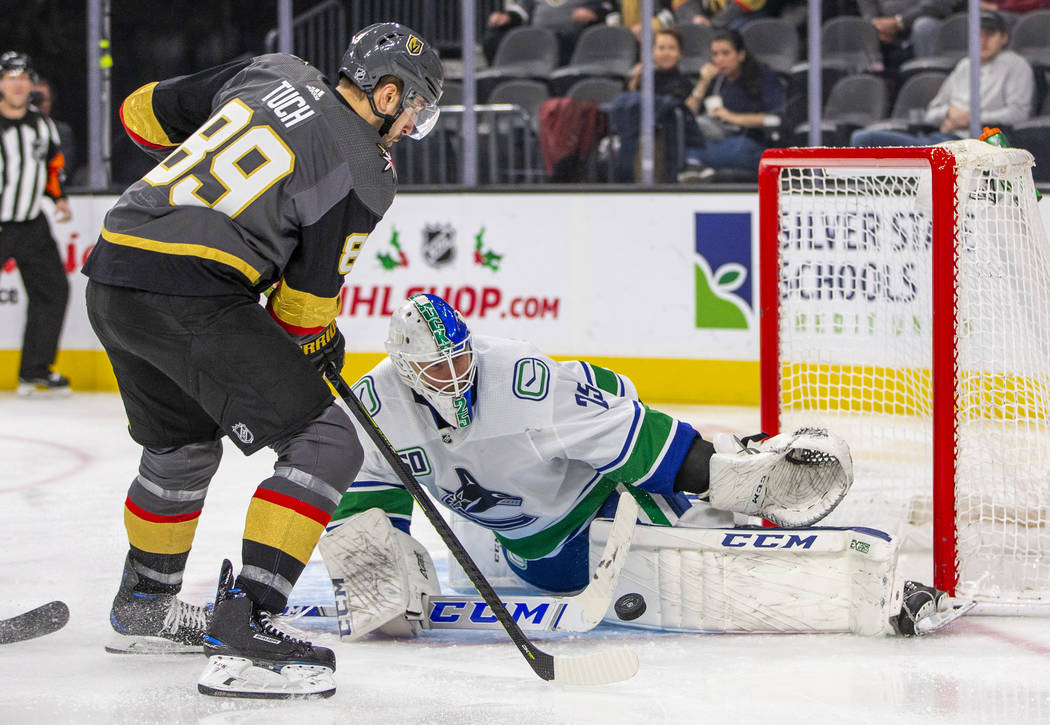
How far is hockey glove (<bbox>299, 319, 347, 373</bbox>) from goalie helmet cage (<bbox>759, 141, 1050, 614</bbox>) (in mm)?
967

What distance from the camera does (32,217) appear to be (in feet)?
18.9

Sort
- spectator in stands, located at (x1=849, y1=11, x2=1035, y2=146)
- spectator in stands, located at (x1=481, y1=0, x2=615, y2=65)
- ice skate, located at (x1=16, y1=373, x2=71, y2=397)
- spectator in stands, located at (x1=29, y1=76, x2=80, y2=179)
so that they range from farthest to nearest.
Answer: spectator in stands, located at (x1=29, y1=76, x2=80, y2=179) < spectator in stands, located at (x1=481, y1=0, x2=615, y2=65) < ice skate, located at (x1=16, y1=373, x2=71, y2=397) < spectator in stands, located at (x1=849, y1=11, x2=1035, y2=146)

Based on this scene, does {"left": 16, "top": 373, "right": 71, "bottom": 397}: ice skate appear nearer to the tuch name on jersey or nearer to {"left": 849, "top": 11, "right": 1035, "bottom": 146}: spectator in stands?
{"left": 849, "top": 11, "right": 1035, "bottom": 146}: spectator in stands

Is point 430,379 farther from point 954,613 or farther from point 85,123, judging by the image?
point 85,123

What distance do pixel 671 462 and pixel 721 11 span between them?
3683mm

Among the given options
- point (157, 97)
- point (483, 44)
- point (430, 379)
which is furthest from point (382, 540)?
point (483, 44)

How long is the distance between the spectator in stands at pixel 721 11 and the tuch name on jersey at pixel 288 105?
3.74 m

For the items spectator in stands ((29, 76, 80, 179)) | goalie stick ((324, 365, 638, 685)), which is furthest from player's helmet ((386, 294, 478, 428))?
spectator in stands ((29, 76, 80, 179))

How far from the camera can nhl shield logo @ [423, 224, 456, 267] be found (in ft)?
18.6

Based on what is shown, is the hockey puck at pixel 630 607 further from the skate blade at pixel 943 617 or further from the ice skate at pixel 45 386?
the ice skate at pixel 45 386

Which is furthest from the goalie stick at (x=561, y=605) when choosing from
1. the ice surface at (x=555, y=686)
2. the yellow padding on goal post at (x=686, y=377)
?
the yellow padding on goal post at (x=686, y=377)

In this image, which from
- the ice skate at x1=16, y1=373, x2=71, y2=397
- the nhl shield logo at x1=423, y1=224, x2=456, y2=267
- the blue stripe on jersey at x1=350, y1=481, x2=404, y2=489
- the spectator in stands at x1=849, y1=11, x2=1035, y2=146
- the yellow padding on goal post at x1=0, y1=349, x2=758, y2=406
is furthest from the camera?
the ice skate at x1=16, y1=373, x2=71, y2=397

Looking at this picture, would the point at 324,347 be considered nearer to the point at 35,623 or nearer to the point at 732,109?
the point at 35,623

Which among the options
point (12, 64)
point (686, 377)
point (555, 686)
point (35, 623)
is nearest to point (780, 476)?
point (555, 686)
